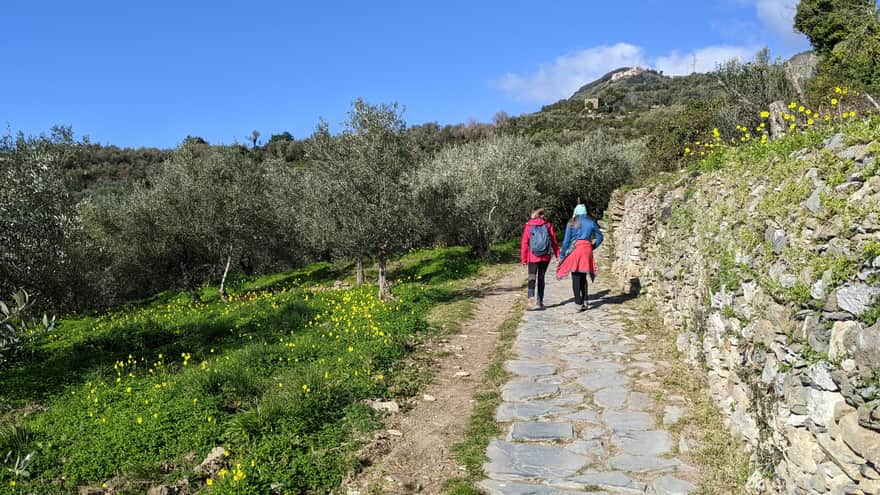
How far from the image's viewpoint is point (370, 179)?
14.4 meters

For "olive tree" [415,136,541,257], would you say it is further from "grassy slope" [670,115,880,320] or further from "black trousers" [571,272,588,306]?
"grassy slope" [670,115,880,320]

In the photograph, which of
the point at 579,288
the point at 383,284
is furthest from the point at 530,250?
the point at 383,284

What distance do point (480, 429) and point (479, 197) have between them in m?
17.4

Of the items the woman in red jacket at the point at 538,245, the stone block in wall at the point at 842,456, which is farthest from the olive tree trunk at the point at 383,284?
the stone block in wall at the point at 842,456

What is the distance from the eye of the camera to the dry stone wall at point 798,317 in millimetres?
3381

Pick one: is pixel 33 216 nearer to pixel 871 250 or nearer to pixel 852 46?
pixel 871 250

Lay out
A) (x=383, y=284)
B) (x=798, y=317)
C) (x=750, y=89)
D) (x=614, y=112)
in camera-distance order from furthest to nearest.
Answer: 1. (x=614, y=112)
2. (x=750, y=89)
3. (x=383, y=284)
4. (x=798, y=317)

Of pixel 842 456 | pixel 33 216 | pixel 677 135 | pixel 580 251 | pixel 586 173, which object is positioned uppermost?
pixel 677 135

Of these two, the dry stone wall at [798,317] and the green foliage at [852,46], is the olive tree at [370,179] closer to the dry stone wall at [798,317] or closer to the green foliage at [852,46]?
the dry stone wall at [798,317]

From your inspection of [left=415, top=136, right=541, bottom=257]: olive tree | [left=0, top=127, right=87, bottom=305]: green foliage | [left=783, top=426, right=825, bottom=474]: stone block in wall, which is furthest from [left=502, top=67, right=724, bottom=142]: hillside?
[left=783, top=426, right=825, bottom=474]: stone block in wall

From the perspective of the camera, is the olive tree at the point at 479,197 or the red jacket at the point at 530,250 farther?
the olive tree at the point at 479,197

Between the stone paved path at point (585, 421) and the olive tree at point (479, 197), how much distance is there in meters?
13.3

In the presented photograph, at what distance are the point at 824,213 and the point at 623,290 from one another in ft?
32.2

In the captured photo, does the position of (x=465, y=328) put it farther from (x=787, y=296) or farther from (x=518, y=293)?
(x=787, y=296)
